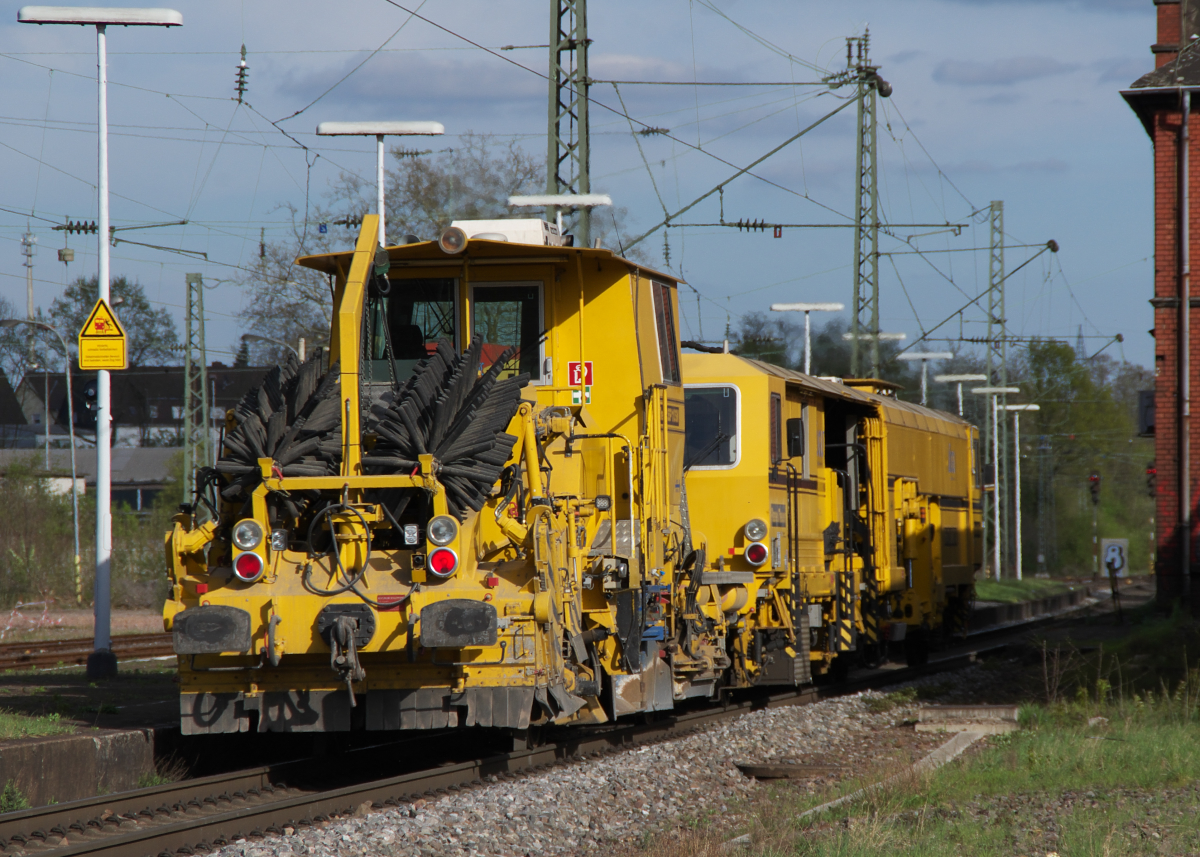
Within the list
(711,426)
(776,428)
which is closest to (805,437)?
(776,428)

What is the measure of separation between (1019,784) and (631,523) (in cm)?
337

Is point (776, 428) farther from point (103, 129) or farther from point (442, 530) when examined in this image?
point (103, 129)

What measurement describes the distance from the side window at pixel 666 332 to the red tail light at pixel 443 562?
3367 millimetres

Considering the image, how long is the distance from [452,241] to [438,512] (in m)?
2.31

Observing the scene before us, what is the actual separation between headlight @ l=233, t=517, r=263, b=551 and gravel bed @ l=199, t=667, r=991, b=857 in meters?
1.80

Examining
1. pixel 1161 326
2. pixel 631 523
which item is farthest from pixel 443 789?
pixel 1161 326

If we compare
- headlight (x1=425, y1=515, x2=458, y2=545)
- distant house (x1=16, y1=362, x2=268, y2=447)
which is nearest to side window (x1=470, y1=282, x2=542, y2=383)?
headlight (x1=425, y1=515, x2=458, y2=545)

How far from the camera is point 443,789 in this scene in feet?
29.6

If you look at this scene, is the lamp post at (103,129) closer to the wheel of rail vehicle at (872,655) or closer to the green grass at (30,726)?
the green grass at (30,726)

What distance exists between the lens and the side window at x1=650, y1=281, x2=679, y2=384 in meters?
11.0

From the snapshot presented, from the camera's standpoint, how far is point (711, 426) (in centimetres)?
1357

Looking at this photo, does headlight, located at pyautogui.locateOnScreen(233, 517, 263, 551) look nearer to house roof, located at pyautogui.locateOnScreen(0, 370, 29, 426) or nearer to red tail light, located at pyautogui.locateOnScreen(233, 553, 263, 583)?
red tail light, located at pyautogui.locateOnScreen(233, 553, 263, 583)

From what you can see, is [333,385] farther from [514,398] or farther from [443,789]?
[443,789]

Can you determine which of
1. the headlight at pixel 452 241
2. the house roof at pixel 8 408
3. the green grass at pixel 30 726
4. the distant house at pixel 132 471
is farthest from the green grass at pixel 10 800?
the house roof at pixel 8 408
